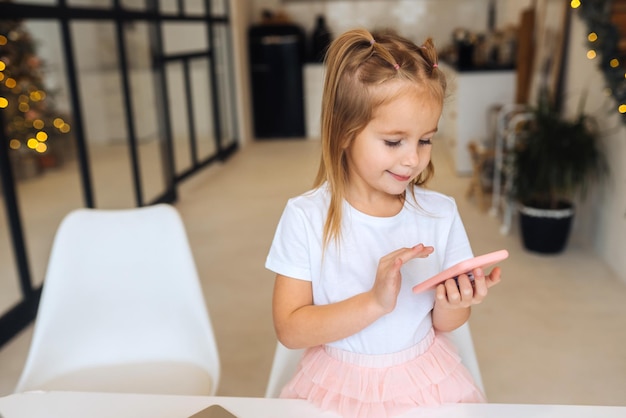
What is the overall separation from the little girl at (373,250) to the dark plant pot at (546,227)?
2303mm

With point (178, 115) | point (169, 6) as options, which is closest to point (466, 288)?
point (178, 115)

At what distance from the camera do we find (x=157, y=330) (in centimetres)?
154

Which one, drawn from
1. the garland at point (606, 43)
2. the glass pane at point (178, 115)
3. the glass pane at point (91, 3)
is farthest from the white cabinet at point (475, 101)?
the glass pane at point (91, 3)

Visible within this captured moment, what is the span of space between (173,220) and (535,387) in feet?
4.74

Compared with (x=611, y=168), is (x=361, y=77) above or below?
above

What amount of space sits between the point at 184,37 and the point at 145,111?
3.82 feet

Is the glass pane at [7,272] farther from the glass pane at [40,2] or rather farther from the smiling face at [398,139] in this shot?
the smiling face at [398,139]

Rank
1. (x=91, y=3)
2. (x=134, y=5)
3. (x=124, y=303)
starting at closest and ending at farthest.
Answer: (x=124, y=303)
(x=91, y=3)
(x=134, y=5)

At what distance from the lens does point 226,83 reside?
643cm

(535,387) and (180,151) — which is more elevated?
(180,151)

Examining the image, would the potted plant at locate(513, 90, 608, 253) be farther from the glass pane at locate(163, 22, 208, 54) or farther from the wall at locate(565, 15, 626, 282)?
the glass pane at locate(163, 22, 208, 54)

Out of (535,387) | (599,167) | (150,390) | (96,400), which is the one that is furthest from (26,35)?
(599,167)

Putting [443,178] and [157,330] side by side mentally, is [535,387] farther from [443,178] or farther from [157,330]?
[443,178]

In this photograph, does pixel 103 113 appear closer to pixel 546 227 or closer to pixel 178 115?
pixel 178 115
